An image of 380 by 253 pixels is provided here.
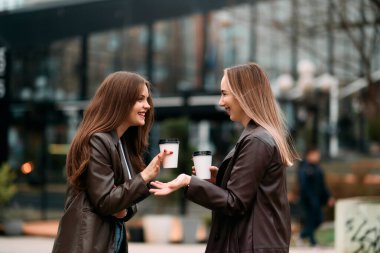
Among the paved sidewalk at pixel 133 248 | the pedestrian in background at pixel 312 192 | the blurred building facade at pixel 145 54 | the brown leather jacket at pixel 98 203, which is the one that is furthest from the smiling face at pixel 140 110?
the blurred building facade at pixel 145 54

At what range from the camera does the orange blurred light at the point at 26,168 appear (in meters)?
18.2

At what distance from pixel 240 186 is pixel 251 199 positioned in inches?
3.3

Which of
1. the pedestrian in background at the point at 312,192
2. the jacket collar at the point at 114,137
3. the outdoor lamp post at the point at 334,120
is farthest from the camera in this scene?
the outdoor lamp post at the point at 334,120

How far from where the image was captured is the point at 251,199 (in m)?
3.54

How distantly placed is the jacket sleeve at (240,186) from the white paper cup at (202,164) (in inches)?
5.9

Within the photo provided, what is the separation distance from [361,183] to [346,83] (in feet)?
53.3

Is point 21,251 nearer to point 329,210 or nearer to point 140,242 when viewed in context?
point 140,242

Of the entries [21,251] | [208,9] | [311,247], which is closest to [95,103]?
[21,251]

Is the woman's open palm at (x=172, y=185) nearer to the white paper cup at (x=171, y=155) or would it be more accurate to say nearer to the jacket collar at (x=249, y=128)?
the white paper cup at (x=171, y=155)

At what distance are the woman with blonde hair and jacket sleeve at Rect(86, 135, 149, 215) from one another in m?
0.10

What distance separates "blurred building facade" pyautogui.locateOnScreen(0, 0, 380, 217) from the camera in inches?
720

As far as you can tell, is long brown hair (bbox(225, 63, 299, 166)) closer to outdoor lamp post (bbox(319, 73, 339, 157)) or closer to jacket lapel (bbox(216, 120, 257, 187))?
jacket lapel (bbox(216, 120, 257, 187))

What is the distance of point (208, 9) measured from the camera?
26672 mm

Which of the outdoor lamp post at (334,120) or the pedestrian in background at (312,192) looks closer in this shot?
the pedestrian in background at (312,192)
